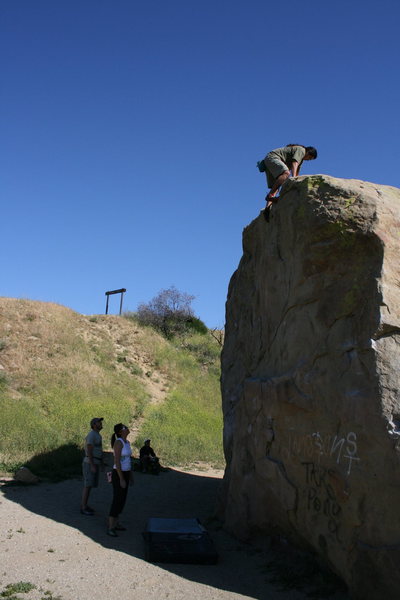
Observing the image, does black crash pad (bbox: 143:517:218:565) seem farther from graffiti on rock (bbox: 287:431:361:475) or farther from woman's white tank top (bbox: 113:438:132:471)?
graffiti on rock (bbox: 287:431:361:475)

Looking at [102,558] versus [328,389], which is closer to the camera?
[328,389]

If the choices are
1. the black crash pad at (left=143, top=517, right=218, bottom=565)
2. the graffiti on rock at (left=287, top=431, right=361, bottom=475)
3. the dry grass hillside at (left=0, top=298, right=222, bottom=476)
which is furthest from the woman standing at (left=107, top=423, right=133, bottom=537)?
the dry grass hillside at (left=0, top=298, right=222, bottom=476)

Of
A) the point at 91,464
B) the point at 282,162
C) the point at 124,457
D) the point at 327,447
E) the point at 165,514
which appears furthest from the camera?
the point at 165,514

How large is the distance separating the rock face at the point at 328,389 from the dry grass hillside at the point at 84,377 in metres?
8.10

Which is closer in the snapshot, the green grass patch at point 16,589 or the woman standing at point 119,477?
the green grass patch at point 16,589

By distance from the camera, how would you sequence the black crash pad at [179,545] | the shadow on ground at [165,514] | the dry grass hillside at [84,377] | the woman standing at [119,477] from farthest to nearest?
the dry grass hillside at [84,377], the woman standing at [119,477], the black crash pad at [179,545], the shadow on ground at [165,514]

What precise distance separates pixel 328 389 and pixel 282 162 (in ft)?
12.7

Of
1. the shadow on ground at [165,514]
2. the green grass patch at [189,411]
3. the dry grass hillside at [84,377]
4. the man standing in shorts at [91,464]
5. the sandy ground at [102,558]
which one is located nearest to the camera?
the sandy ground at [102,558]

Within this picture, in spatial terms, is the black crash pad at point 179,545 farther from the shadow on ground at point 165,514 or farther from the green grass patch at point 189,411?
the green grass patch at point 189,411

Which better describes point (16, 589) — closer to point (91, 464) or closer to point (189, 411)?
point (91, 464)

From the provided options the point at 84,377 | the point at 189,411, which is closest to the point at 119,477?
the point at 84,377

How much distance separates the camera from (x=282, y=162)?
849 centimetres

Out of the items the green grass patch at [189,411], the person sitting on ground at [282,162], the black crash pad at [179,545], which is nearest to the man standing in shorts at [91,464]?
the black crash pad at [179,545]

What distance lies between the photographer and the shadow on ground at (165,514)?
659 centimetres
